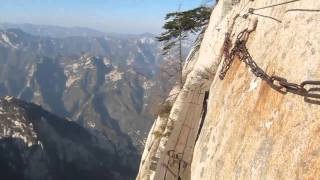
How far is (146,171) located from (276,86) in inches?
690

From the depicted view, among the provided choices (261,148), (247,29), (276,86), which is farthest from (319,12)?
(247,29)

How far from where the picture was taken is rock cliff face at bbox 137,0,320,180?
866 centimetres

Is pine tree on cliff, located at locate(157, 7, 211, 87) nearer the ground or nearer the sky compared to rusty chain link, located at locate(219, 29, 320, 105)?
nearer the sky

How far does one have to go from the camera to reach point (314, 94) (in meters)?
8.52

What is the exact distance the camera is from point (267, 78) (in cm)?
1021

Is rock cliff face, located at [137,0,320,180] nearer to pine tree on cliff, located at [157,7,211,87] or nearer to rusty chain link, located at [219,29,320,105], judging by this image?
rusty chain link, located at [219,29,320,105]

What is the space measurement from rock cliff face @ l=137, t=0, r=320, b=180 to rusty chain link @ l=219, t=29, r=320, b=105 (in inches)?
0.7

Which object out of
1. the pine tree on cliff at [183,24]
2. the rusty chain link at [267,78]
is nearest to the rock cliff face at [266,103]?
the rusty chain link at [267,78]

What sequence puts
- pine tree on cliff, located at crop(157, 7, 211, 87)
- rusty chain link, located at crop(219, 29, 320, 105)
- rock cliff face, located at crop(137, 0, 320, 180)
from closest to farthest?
rusty chain link, located at crop(219, 29, 320, 105) → rock cliff face, located at crop(137, 0, 320, 180) → pine tree on cliff, located at crop(157, 7, 211, 87)

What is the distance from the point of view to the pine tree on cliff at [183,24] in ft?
115

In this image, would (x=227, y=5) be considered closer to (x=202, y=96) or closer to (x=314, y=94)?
(x=202, y=96)

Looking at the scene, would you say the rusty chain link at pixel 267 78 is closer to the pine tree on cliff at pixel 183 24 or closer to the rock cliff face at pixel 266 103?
the rock cliff face at pixel 266 103

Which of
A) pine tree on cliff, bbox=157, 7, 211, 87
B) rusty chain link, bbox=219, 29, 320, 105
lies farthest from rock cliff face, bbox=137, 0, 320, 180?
pine tree on cliff, bbox=157, 7, 211, 87

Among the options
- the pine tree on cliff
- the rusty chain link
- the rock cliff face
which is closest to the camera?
the rusty chain link
